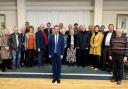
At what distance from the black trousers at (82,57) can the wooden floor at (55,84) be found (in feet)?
3.67

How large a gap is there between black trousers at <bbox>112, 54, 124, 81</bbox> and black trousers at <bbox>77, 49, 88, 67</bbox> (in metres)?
1.38

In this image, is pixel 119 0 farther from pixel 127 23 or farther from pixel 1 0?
pixel 1 0

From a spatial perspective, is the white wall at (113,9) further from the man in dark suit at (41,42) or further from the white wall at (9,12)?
the white wall at (9,12)

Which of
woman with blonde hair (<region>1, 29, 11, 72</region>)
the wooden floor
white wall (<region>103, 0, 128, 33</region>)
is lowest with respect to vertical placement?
the wooden floor

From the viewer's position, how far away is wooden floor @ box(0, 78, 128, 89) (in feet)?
21.9

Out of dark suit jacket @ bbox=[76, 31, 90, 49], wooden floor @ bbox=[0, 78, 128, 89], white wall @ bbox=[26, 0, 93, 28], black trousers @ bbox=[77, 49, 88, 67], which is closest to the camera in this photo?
wooden floor @ bbox=[0, 78, 128, 89]

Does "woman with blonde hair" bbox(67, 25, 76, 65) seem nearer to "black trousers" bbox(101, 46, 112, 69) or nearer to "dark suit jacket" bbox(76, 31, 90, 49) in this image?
"dark suit jacket" bbox(76, 31, 90, 49)

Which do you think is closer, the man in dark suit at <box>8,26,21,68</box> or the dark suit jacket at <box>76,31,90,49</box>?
the man in dark suit at <box>8,26,21,68</box>

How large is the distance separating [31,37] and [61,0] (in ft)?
7.71

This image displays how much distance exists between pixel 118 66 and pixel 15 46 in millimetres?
3069

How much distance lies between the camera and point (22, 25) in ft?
31.9

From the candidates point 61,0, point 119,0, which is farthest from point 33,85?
point 119,0

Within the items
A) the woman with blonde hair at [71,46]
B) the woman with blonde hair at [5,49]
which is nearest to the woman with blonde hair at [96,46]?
the woman with blonde hair at [71,46]

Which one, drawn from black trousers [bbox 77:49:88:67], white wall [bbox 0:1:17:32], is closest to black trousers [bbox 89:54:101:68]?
black trousers [bbox 77:49:88:67]
